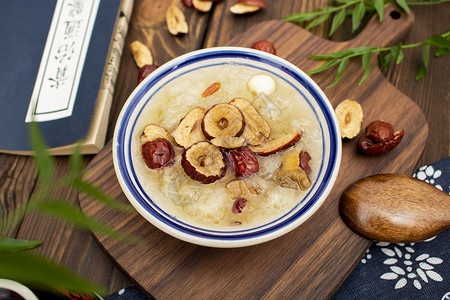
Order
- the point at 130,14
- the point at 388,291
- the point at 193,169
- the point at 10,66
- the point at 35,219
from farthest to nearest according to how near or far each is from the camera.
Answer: the point at 130,14, the point at 10,66, the point at 35,219, the point at 388,291, the point at 193,169

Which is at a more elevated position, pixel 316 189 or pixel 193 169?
pixel 193 169

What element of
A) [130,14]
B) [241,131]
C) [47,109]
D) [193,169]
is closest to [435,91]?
[241,131]

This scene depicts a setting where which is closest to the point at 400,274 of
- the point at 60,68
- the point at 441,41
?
the point at 441,41

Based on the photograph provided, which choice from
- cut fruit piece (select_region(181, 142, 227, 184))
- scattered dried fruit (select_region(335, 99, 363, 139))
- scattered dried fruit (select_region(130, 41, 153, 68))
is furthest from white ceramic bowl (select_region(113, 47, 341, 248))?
scattered dried fruit (select_region(130, 41, 153, 68))

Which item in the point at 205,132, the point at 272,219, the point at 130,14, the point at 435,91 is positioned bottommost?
the point at 435,91

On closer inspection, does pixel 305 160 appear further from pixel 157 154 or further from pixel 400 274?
pixel 400 274


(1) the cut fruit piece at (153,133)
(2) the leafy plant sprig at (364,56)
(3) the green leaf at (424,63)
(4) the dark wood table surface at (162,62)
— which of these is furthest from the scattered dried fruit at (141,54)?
(3) the green leaf at (424,63)

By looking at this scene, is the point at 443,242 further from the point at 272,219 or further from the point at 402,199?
the point at 272,219

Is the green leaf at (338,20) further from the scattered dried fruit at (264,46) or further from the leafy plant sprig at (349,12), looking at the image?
the scattered dried fruit at (264,46)
